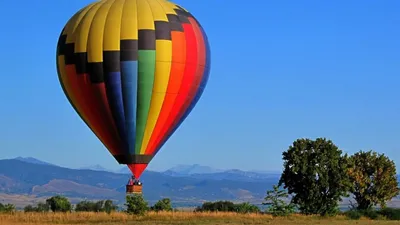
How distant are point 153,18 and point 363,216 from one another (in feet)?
82.7

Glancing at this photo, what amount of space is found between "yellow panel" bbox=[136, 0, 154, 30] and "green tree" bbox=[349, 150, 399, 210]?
2882 centimetres

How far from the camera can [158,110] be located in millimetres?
54938

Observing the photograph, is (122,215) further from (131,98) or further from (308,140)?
(308,140)

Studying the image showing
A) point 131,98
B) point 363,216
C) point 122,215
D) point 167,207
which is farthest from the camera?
point 167,207

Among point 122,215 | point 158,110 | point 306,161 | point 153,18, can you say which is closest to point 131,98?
point 158,110

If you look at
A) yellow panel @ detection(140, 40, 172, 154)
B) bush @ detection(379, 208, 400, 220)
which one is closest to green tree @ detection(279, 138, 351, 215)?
bush @ detection(379, 208, 400, 220)

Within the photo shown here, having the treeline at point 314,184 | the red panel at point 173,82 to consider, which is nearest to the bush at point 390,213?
the treeline at point 314,184

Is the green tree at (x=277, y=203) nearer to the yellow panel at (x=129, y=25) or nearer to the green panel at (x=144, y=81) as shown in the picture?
the green panel at (x=144, y=81)

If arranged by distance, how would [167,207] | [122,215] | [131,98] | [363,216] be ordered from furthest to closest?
[167,207]
[363,216]
[122,215]
[131,98]

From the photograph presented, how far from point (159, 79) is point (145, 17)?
421 cm

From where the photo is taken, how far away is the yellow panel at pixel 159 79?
5447cm

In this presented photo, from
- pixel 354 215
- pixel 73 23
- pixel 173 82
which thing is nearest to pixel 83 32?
pixel 73 23

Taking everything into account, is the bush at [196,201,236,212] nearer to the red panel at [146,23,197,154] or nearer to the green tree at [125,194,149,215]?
the green tree at [125,194,149,215]

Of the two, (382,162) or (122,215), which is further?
(382,162)
